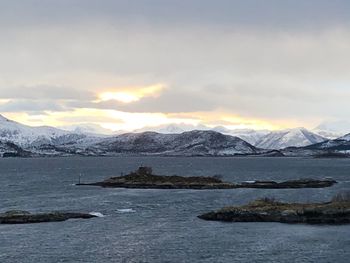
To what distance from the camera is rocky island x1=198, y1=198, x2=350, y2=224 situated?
83688mm

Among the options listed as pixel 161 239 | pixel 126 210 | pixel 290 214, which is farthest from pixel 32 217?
pixel 290 214

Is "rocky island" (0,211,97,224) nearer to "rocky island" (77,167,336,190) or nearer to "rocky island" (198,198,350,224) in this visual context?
"rocky island" (198,198,350,224)

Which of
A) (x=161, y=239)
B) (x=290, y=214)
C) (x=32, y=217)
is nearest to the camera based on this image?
(x=161, y=239)

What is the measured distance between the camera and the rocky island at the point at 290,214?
83688 millimetres

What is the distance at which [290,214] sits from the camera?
84688 millimetres

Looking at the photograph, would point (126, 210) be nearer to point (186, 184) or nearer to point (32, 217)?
point (32, 217)

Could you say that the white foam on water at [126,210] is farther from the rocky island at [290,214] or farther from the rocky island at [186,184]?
the rocky island at [186,184]

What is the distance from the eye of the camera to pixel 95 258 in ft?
198

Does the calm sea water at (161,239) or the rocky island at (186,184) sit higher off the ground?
the rocky island at (186,184)

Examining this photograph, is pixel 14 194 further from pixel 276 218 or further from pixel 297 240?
pixel 297 240

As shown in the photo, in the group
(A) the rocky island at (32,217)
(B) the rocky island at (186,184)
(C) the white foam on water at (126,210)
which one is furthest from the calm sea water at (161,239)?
(B) the rocky island at (186,184)

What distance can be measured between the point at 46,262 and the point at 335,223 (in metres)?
42.7

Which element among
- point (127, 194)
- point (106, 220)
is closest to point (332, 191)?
point (127, 194)

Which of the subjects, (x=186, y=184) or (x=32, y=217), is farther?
(x=186, y=184)
